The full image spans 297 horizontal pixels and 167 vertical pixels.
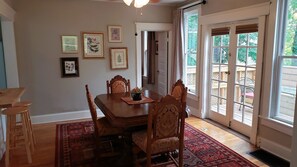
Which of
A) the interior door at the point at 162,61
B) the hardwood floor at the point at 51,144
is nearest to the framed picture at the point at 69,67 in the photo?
the hardwood floor at the point at 51,144

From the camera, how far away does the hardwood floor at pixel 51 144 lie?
290cm

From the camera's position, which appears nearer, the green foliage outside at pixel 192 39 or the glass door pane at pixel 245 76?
the glass door pane at pixel 245 76

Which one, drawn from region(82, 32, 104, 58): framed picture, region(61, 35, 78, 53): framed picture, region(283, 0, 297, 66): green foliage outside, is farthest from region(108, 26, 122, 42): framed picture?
region(283, 0, 297, 66): green foliage outside

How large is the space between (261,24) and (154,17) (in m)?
2.65

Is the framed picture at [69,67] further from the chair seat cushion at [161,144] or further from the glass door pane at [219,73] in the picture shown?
the glass door pane at [219,73]

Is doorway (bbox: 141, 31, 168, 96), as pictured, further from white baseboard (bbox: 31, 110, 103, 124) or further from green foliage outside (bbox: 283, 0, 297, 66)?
green foliage outside (bbox: 283, 0, 297, 66)

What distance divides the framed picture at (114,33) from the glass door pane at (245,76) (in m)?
2.52

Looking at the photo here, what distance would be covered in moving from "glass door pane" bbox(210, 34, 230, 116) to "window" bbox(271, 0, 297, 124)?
1094mm

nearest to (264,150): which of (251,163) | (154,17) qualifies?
(251,163)

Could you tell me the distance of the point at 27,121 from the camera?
3154 mm

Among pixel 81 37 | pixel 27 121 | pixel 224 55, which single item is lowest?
pixel 27 121

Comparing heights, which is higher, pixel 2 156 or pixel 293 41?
pixel 293 41

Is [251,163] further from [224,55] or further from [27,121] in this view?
[27,121]

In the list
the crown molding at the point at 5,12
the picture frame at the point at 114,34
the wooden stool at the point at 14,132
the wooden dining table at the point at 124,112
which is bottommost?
the wooden stool at the point at 14,132
